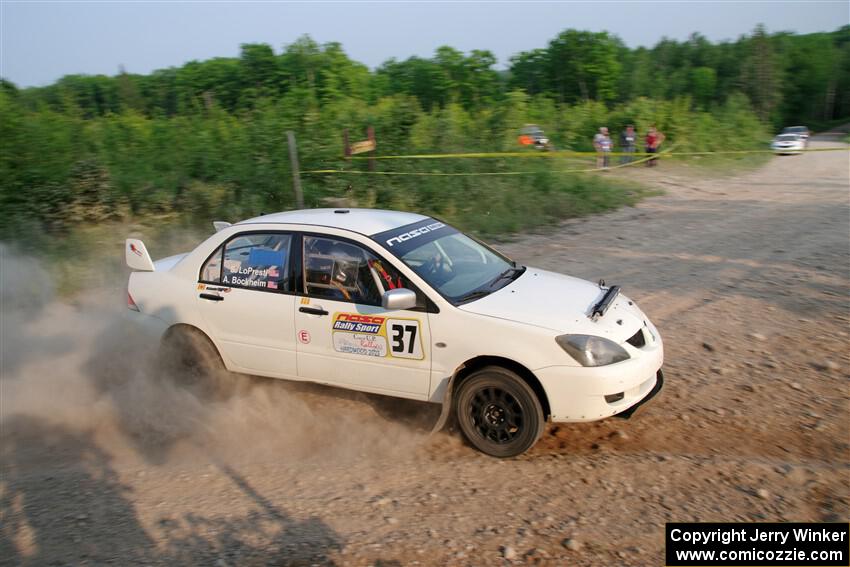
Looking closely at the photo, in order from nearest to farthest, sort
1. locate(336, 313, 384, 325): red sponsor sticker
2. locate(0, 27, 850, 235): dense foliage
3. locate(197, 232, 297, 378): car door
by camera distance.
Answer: locate(336, 313, 384, 325): red sponsor sticker < locate(197, 232, 297, 378): car door < locate(0, 27, 850, 235): dense foliage

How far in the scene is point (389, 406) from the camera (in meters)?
5.70

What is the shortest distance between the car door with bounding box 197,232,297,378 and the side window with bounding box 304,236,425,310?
191 millimetres

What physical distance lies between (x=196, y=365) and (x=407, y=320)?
218cm

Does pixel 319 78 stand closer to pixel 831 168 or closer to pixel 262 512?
pixel 831 168

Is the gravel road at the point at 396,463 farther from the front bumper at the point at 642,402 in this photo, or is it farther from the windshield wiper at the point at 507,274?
the windshield wiper at the point at 507,274

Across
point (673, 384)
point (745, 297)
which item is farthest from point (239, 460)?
point (745, 297)

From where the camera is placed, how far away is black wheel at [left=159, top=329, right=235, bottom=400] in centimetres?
581

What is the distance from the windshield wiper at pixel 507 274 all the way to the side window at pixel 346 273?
0.70 meters

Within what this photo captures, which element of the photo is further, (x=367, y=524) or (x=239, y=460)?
(x=239, y=460)

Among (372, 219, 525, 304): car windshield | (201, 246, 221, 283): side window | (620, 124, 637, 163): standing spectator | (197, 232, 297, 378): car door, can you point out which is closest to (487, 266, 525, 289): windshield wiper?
(372, 219, 525, 304): car windshield

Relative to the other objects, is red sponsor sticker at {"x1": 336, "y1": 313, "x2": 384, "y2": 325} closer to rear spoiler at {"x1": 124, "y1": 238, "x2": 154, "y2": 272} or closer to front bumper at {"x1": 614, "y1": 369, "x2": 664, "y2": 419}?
front bumper at {"x1": 614, "y1": 369, "x2": 664, "y2": 419}

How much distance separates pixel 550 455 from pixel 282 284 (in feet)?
8.14

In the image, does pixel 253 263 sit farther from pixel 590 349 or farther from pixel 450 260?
pixel 590 349

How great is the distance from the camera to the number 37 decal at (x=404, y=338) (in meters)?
4.85
